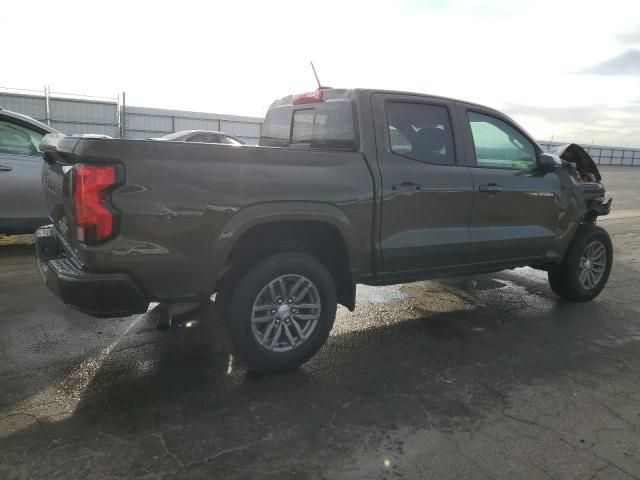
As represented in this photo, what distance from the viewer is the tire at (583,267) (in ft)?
17.1

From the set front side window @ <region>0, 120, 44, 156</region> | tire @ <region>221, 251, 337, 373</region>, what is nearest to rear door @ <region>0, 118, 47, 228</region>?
front side window @ <region>0, 120, 44, 156</region>

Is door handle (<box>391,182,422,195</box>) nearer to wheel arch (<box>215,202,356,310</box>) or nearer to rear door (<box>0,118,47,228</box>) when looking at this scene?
wheel arch (<box>215,202,356,310</box>)

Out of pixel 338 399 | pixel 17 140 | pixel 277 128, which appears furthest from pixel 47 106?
pixel 338 399

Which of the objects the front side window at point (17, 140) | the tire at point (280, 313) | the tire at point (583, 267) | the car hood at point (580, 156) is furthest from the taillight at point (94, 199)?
the car hood at point (580, 156)

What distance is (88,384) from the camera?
3.25 m

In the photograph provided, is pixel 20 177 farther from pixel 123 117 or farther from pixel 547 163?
pixel 123 117

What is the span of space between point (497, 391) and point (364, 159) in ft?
5.84

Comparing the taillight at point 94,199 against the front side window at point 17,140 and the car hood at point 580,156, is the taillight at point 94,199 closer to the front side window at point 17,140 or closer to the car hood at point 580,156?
the front side window at point 17,140

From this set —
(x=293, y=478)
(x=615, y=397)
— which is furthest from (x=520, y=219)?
(x=293, y=478)

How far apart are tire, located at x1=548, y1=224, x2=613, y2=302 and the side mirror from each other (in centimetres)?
93

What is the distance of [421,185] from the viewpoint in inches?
151

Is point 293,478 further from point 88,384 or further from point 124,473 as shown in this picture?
point 88,384

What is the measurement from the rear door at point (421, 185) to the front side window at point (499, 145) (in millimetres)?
272

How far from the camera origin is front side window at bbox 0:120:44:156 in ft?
20.2
